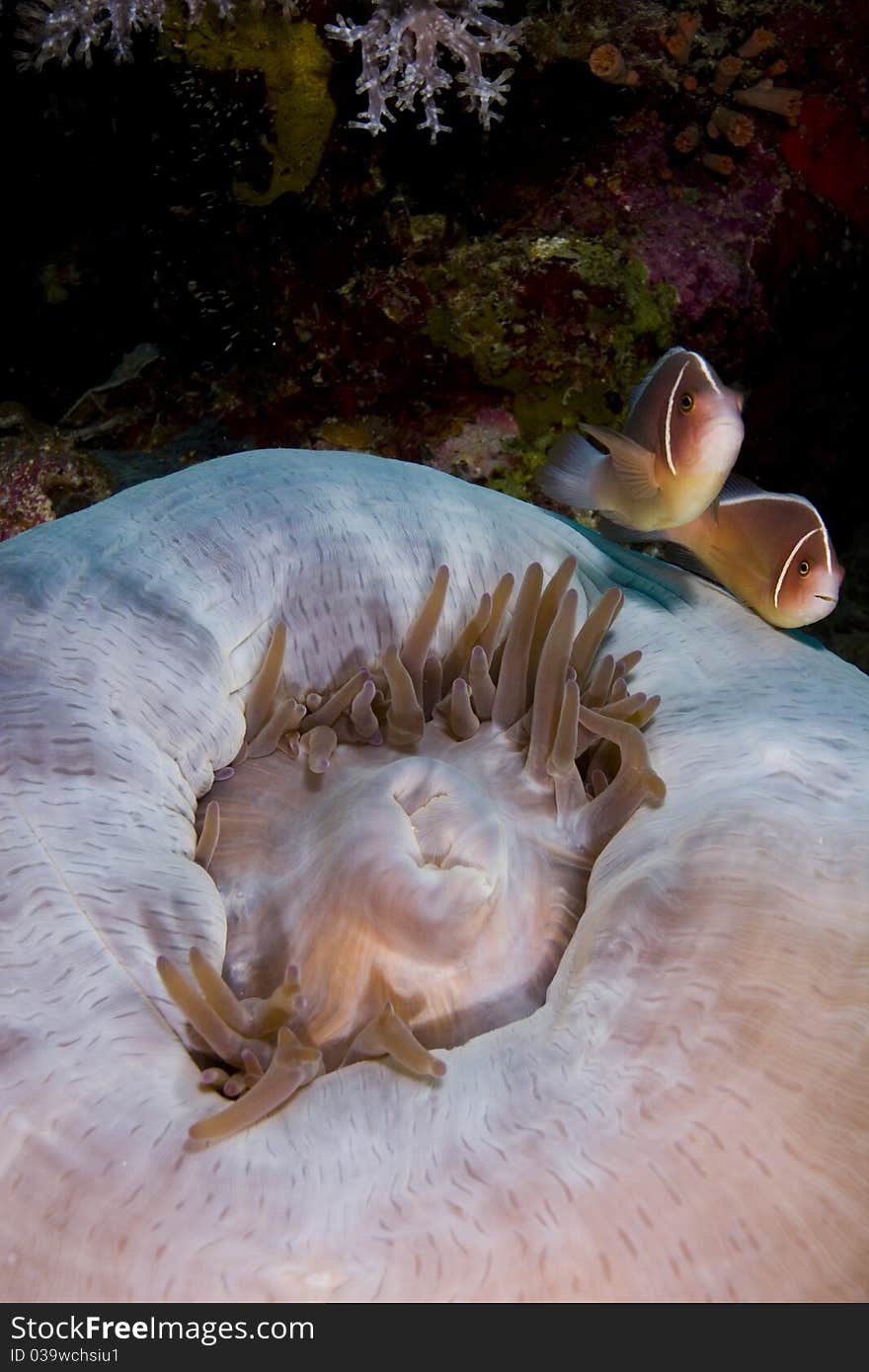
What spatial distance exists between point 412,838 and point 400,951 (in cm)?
15

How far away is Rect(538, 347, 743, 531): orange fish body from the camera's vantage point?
1608 millimetres

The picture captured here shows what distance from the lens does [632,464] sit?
1.67 meters

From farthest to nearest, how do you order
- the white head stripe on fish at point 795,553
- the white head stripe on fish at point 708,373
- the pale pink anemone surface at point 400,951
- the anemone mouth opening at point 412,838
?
the white head stripe on fish at point 795,553
the white head stripe on fish at point 708,373
the anemone mouth opening at point 412,838
the pale pink anemone surface at point 400,951

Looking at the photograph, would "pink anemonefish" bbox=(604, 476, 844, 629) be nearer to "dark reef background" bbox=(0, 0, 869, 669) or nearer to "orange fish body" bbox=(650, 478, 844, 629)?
"orange fish body" bbox=(650, 478, 844, 629)

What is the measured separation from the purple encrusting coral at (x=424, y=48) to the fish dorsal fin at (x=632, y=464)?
1359 millimetres

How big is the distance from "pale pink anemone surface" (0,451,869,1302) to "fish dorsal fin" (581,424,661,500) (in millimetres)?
227

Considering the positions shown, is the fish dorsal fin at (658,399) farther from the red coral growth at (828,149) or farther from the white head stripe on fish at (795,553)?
the red coral growth at (828,149)

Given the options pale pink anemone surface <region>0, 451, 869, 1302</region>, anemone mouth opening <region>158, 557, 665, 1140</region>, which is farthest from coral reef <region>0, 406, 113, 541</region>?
anemone mouth opening <region>158, 557, 665, 1140</region>

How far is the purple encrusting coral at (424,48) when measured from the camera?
2.53 metres

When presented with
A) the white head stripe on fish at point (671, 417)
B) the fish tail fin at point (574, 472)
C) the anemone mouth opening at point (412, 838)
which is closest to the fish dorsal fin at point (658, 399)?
the white head stripe on fish at point (671, 417)

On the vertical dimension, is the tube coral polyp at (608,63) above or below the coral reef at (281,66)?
above

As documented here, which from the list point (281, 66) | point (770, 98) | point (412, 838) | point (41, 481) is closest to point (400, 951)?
point (412, 838)

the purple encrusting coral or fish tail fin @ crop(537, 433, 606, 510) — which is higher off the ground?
the purple encrusting coral
